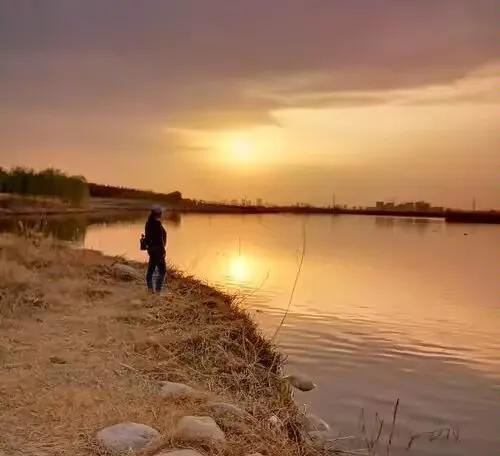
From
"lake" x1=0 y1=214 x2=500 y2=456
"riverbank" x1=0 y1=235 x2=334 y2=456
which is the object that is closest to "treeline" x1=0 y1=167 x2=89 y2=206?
"lake" x1=0 y1=214 x2=500 y2=456

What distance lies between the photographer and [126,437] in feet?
20.7

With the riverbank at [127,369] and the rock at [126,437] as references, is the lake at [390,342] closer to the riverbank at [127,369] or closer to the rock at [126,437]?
the riverbank at [127,369]

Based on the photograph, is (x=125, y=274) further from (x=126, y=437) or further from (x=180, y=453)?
(x=180, y=453)

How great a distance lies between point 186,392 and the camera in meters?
8.00

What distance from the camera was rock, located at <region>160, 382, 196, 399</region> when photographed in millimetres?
7904

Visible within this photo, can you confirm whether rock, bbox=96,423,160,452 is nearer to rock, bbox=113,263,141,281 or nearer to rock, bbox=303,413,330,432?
rock, bbox=303,413,330,432

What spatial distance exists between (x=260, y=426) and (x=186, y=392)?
1229 millimetres

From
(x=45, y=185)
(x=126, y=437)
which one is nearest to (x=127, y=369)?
(x=126, y=437)

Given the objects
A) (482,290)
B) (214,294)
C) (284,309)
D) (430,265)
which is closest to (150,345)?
(214,294)

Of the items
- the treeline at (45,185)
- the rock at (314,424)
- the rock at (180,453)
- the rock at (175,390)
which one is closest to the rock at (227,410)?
the rock at (175,390)

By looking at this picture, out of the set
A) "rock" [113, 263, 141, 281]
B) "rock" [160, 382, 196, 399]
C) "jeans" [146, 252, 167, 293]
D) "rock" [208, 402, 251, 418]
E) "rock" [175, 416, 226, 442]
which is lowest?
"rock" [208, 402, 251, 418]

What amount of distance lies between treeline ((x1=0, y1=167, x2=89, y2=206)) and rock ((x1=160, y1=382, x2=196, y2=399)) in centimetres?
11120

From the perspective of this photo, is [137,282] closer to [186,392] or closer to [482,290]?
[186,392]

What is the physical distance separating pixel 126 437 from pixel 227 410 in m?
1.58
